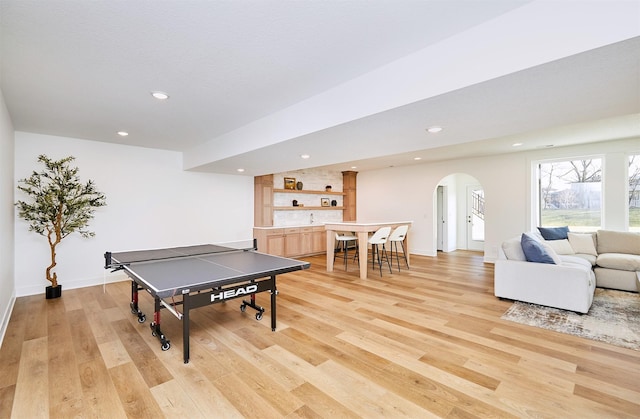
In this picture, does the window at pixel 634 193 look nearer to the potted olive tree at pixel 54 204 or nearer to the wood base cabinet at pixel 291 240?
the wood base cabinet at pixel 291 240

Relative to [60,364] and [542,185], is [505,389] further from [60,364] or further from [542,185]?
[542,185]

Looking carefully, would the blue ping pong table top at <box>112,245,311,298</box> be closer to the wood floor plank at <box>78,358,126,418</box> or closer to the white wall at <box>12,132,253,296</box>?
the wood floor plank at <box>78,358,126,418</box>

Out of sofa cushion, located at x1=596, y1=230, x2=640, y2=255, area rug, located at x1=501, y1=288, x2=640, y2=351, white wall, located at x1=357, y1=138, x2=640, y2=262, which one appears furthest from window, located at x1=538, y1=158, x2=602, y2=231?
area rug, located at x1=501, y1=288, x2=640, y2=351

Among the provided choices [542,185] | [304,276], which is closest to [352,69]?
[304,276]

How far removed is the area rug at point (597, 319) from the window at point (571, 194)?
7.39 ft

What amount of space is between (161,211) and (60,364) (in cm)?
353

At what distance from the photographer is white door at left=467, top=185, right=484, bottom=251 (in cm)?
838

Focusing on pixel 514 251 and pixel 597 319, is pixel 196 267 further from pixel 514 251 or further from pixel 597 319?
pixel 597 319

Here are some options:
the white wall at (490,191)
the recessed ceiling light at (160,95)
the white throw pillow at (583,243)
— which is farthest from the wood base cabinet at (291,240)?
the white throw pillow at (583,243)

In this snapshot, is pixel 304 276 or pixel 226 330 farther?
pixel 304 276

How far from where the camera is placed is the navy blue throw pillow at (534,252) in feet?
12.1

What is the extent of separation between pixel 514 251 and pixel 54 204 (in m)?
6.66

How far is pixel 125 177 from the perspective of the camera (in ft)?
16.9

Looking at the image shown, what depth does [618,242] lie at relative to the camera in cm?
471
